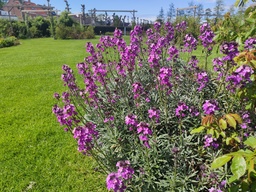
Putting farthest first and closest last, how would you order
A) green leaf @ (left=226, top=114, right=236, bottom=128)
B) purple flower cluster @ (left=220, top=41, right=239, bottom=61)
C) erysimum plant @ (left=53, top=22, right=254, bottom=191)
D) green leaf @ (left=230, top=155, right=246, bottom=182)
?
purple flower cluster @ (left=220, top=41, right=239, bottom=61) < erysimum plant @ (left=53, top=22, right=254, bottom=191) < green leaf @ (left=226, top=114, right=236, bottom=128) < green leaf @ (left=230, top=155, right=246, bottom=182)

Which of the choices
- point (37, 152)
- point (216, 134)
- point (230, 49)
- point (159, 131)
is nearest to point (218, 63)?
point (230, 49)

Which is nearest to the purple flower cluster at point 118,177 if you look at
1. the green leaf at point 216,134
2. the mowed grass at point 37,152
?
the green leaf at point 216,134

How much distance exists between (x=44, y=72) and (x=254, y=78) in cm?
853

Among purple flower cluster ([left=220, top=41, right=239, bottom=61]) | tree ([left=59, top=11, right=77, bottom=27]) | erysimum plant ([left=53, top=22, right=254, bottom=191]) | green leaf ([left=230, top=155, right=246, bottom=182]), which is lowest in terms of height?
erysimum plant ([left=53, top=22, right=254, bottom=191])

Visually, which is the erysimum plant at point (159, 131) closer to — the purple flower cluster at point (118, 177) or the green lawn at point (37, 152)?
the purple flower cluster at point (118, 177)

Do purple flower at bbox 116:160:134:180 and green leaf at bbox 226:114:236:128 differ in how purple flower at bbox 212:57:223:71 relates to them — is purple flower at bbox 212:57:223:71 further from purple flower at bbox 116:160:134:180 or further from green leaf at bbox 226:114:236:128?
purple flower at bbox 116:160:134:180

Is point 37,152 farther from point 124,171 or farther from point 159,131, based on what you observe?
point 124,171

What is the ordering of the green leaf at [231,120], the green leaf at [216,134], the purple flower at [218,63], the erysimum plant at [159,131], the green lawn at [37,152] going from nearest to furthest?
the green leaf at [231,120] → the green leaf at [216,134] → the erysimum plant at [159,131] → the green lawn at [37,152] → the purple flower at [218,63]

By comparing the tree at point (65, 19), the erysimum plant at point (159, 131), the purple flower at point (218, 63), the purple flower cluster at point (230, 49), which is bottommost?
the erysimum plant at point (159, 131)

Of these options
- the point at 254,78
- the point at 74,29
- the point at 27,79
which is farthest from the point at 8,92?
the point at 74,29

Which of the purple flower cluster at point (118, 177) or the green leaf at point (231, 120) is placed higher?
the green leaf at point (231, 120)

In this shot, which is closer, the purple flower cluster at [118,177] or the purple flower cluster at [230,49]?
the purple flower cluster at [118,177]

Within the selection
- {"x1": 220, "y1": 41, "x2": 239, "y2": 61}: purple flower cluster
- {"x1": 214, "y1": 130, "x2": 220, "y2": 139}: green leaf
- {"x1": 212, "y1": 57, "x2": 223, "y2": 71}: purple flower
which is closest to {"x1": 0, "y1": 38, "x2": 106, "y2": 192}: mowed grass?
{"x1": 214, "y1": 130, "x2": 220, "y2": 139}: green leaf

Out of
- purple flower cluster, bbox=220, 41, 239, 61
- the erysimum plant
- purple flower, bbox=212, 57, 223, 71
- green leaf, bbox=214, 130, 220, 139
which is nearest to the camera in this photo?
green leaf, bbox=214, 130, 220, 139
